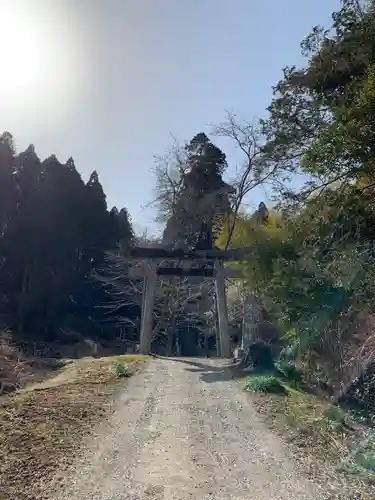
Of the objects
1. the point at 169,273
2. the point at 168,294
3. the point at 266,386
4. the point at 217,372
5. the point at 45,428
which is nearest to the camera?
the point at 45,428

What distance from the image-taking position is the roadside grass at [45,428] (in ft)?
14.8

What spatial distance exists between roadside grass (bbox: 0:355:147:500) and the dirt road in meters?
0.26

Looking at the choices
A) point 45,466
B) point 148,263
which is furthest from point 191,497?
point 148,263

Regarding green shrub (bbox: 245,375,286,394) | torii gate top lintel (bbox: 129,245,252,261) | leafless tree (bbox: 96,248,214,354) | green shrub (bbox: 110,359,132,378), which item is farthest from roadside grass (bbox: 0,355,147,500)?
leafless tree (bbox: 96,248,214,354)

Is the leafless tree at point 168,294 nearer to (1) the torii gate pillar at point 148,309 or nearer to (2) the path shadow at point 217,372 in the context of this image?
(1) the torii gate pillar at point 148,309

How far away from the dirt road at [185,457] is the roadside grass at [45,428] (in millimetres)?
260

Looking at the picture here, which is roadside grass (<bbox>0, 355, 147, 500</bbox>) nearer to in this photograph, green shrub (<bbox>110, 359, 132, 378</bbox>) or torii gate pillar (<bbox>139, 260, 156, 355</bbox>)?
green shrub (<bbox>110, 359, 132, 378</bbox>)

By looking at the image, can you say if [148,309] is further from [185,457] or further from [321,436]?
[185,457]

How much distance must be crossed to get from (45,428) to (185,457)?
2105mm

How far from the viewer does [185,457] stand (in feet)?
17.2

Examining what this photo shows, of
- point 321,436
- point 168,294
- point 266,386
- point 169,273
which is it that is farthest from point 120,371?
point 168,294

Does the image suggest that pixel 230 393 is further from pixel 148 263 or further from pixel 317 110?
pixel 148 263

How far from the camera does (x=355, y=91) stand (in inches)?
257

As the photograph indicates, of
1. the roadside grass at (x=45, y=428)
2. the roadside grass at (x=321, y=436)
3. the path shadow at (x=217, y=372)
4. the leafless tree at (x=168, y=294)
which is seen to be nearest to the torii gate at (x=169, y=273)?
the path shadow at (x=217, y=372)
